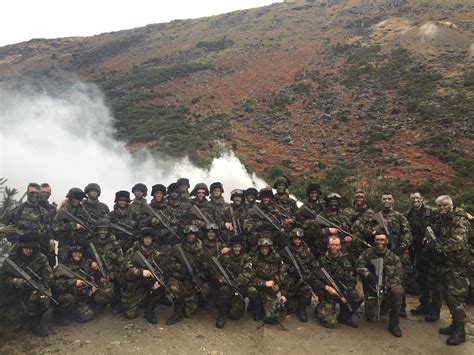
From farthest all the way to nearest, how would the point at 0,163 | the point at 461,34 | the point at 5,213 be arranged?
the point at 461,34
the point at 0,163
the point at 5,213

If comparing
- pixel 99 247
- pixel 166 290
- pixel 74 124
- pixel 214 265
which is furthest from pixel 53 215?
pixel 74 124

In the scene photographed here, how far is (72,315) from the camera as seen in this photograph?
7414mm

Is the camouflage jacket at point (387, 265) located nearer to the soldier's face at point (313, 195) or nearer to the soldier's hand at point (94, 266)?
the soldier's face at point (313, 195)

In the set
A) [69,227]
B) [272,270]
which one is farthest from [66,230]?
[272,270]

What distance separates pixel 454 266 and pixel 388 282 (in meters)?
1.08

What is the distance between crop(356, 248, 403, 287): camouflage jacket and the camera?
7.12 meters

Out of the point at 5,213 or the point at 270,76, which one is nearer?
the point at 5,213

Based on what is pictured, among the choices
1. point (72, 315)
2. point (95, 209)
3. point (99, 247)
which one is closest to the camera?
point (72, 315)

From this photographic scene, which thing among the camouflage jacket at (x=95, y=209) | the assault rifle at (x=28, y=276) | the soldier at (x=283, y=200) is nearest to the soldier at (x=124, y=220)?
the camouflage jacket at (x=95, y=209)

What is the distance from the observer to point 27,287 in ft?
22.3

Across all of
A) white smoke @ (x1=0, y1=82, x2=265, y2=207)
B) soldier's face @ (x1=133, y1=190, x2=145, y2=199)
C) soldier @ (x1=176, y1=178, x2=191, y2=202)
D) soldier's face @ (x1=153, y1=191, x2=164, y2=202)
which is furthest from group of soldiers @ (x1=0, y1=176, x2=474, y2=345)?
white smoke @ (x1=0, y1=82, x2=265, y2=207)

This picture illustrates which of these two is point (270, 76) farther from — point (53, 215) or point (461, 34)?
point (53, 215)

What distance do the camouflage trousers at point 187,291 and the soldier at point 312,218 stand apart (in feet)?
8.31

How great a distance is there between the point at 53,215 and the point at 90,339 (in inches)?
139
